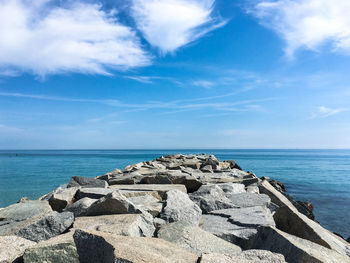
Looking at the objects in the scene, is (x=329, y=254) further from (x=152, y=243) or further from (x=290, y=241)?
(x=152, y=243)

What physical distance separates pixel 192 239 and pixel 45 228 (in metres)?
1.10

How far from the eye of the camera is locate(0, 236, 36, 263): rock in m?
1.77

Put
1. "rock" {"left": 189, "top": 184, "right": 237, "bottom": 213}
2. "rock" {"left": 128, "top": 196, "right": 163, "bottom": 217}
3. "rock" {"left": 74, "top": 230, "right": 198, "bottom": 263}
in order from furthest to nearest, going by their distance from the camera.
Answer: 1. "rock" {"left": 189, "top": 184, "right": 237, "bottom": 213}
2. "rock" {"left": 128, "top": 196, "right": 163, "bottom": 217}
3. "rock" {"left": 74, "top": 230, "right": 198, "bottom": 263}

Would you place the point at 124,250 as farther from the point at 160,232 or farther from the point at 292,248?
the point at 292,248

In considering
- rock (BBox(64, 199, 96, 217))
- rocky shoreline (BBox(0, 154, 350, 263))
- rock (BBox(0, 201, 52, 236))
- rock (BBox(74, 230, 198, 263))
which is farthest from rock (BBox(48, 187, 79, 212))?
rock (BBox(74, 230, 198, 263))

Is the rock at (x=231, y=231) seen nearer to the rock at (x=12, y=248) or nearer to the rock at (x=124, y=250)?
the rock at (x=124, y=250)

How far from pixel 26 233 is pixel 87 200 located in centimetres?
77

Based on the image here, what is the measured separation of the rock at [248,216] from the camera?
2646mm

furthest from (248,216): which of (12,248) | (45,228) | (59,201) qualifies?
(59,201)

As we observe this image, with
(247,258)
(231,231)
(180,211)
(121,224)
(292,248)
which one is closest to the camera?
(247,258)

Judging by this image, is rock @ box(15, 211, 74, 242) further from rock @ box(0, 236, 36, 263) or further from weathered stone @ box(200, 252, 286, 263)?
weathered stone @ box(200, 252, 286, 263)

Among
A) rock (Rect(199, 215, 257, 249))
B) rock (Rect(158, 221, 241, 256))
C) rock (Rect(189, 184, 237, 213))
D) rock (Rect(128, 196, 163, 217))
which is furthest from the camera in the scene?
rock (Rect(189, 184, 237, 213))

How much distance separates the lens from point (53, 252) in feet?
5.63

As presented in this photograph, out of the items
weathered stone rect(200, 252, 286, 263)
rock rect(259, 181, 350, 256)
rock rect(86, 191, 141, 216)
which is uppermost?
rock rect(86, 191, 141, 216)
